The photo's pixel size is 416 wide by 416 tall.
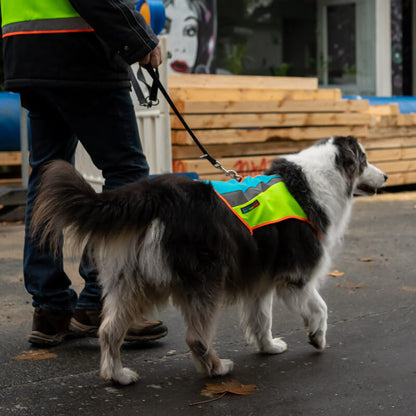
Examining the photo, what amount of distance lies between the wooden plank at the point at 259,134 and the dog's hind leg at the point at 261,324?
4.35 meters

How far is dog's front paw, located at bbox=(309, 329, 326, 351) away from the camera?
3.17 metres

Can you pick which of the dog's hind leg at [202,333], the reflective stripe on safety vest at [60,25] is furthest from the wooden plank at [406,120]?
the dog's hind leg at [202,333]

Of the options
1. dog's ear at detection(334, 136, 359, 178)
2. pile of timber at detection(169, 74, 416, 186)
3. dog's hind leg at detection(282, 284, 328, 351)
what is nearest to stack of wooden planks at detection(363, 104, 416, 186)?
pile of timber at detection(169, 74, 416, 186)

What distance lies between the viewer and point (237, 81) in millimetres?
9680

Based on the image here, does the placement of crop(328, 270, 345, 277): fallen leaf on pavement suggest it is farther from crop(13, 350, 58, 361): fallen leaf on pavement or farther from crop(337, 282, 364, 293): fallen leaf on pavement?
crop(13, 350, 58, 361): fallen leaf on pavement

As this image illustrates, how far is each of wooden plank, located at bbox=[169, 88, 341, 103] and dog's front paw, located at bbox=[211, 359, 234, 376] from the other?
16.6 ft

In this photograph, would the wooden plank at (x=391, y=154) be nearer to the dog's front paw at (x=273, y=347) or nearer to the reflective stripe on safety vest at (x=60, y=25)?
the dog's front paw at (x=273, y=347)

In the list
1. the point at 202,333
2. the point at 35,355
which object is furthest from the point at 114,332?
the point at 35,355

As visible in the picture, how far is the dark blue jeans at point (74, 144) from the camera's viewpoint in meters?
3.08

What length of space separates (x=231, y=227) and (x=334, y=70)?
1288 cm

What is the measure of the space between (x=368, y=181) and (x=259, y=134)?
4.92 m

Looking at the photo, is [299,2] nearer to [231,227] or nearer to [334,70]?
[334,70]

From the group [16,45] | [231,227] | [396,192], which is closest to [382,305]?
[231,227]

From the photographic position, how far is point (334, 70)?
14922 mm
